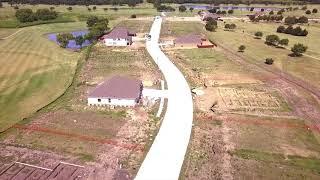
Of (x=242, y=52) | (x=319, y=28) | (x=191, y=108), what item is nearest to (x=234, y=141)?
(x=191, y=108)

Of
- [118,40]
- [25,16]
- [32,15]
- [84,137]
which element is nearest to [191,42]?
[118,40]

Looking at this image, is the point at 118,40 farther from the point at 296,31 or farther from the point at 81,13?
the point at 81,13

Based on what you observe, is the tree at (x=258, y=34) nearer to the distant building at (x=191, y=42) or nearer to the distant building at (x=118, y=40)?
the distant building at (x=191, y=42)

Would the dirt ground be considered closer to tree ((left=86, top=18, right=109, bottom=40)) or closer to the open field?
tree ((left=86, top=18, right=109, bottom=40))

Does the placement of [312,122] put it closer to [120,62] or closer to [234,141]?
[234,141]

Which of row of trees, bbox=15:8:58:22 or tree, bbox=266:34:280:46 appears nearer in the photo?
tree, bbox=266:34:280:46

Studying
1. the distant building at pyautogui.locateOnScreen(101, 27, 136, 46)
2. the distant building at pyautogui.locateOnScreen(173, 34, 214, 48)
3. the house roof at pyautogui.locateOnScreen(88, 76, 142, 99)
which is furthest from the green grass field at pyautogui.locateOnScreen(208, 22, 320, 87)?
the house roof at pyautogui.locateOnScreen(88, 76, 142, 99)

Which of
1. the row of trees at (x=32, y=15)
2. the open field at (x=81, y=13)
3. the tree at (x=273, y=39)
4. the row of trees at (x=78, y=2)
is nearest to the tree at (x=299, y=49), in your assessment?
the tree at (x=273, y=39)
